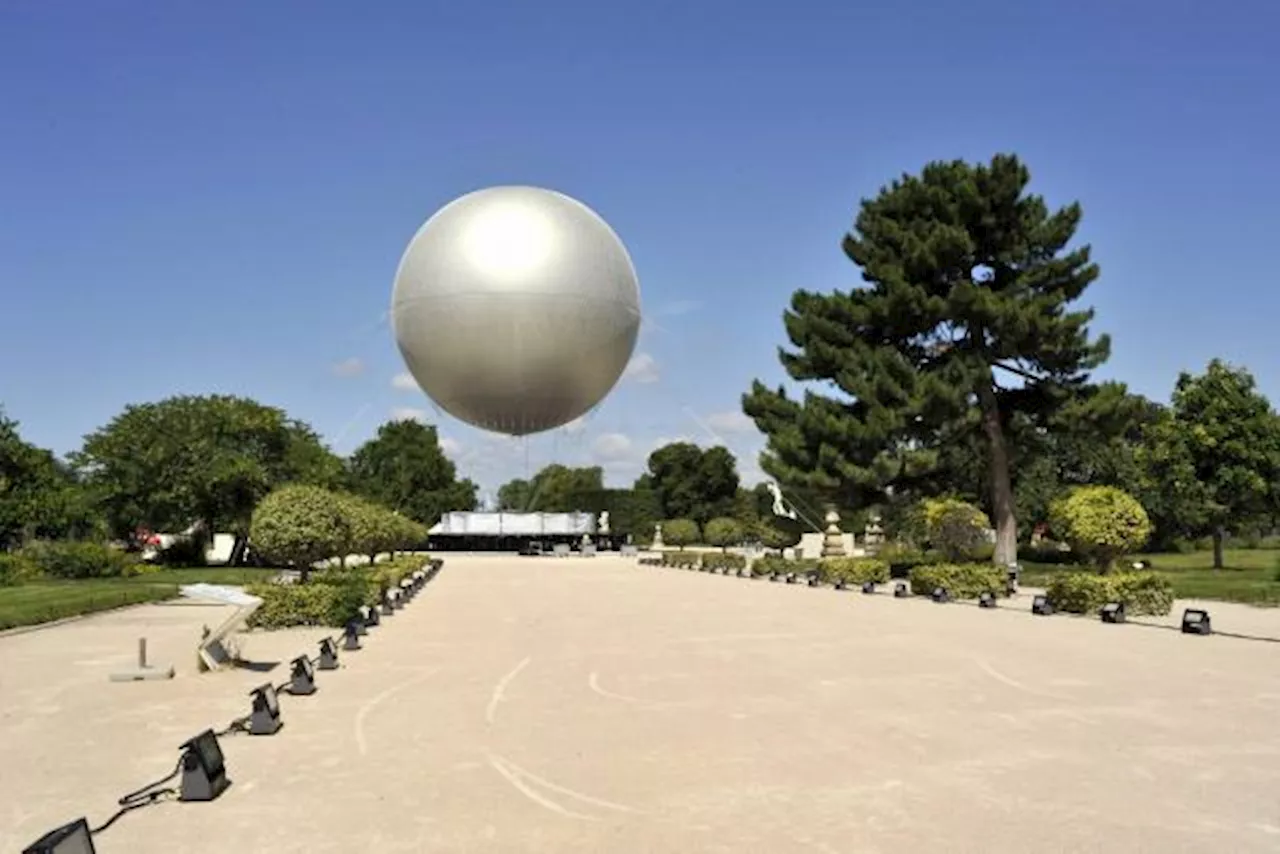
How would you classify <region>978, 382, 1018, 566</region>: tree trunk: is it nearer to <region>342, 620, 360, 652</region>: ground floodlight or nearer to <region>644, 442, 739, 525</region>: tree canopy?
<region>342, 620, 360, 652</region>: ground floodlight

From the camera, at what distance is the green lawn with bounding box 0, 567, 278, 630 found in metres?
26.1

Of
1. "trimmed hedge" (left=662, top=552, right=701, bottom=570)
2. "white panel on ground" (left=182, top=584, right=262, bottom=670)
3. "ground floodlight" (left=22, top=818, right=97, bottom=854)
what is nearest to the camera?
"ground floodlight" (left=22, top=818, right=97, bottom=854)

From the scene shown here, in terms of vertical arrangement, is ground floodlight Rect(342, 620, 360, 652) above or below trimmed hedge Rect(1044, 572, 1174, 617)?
below

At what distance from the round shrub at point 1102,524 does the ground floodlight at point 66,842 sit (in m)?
24.6

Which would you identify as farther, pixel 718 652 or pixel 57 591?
pixel 57 591

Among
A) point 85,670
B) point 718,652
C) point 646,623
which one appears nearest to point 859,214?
point 646,623

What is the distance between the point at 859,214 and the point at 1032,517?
30302 mm

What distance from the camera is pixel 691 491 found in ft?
376

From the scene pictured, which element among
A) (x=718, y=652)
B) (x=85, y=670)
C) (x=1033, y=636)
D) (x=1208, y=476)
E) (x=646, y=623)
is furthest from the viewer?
(x=1208, y=476)

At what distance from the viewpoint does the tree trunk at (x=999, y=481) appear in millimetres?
Answer: 43094

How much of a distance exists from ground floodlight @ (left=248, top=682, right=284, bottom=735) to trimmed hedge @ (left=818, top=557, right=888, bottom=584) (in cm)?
3082

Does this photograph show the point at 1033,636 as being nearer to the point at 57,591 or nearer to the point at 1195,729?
the point at 1195,729

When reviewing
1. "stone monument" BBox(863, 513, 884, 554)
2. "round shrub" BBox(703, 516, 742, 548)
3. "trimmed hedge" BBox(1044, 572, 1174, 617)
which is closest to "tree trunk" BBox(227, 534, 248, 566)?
"round shrub" BBox(703, 516, 742, 548)

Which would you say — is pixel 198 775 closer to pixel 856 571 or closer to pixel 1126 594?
pixel 1126 594
